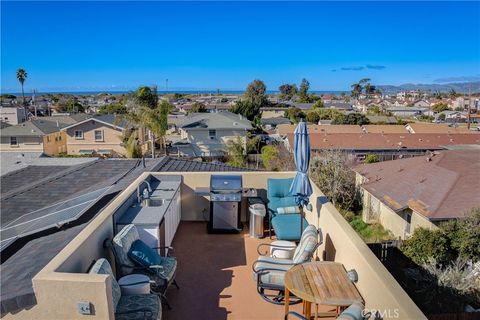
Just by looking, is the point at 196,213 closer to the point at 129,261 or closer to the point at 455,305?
the point at 129,261

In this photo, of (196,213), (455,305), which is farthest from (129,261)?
(455,305)

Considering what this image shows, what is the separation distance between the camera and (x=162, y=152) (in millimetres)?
36344

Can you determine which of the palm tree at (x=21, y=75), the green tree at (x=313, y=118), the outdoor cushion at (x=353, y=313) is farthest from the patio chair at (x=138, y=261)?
the palm tree at (x=21, y=75)

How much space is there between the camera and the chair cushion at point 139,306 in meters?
3.99

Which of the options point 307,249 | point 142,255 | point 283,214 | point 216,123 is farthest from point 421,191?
point 216,123

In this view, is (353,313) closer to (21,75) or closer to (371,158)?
(371,158)

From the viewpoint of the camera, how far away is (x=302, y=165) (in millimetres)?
6746

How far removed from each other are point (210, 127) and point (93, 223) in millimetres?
30674

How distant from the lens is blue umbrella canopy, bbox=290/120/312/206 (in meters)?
6.70

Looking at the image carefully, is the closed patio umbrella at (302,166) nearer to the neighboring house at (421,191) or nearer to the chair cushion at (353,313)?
the chair cushion at (353,313)

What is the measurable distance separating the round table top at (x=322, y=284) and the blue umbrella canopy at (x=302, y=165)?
2.07 metres

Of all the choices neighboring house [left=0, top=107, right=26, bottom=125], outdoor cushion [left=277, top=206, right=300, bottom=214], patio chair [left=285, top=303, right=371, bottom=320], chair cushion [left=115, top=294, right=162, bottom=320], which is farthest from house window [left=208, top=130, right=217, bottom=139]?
neighboring house [left=0, top=107, right=26, bottom=125]

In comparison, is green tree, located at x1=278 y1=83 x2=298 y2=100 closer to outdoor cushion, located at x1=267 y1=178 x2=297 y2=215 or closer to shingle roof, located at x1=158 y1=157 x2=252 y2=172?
shingle roof, located at x1=158 y1=157 x2=252 y2=172

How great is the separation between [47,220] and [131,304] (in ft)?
9.56
